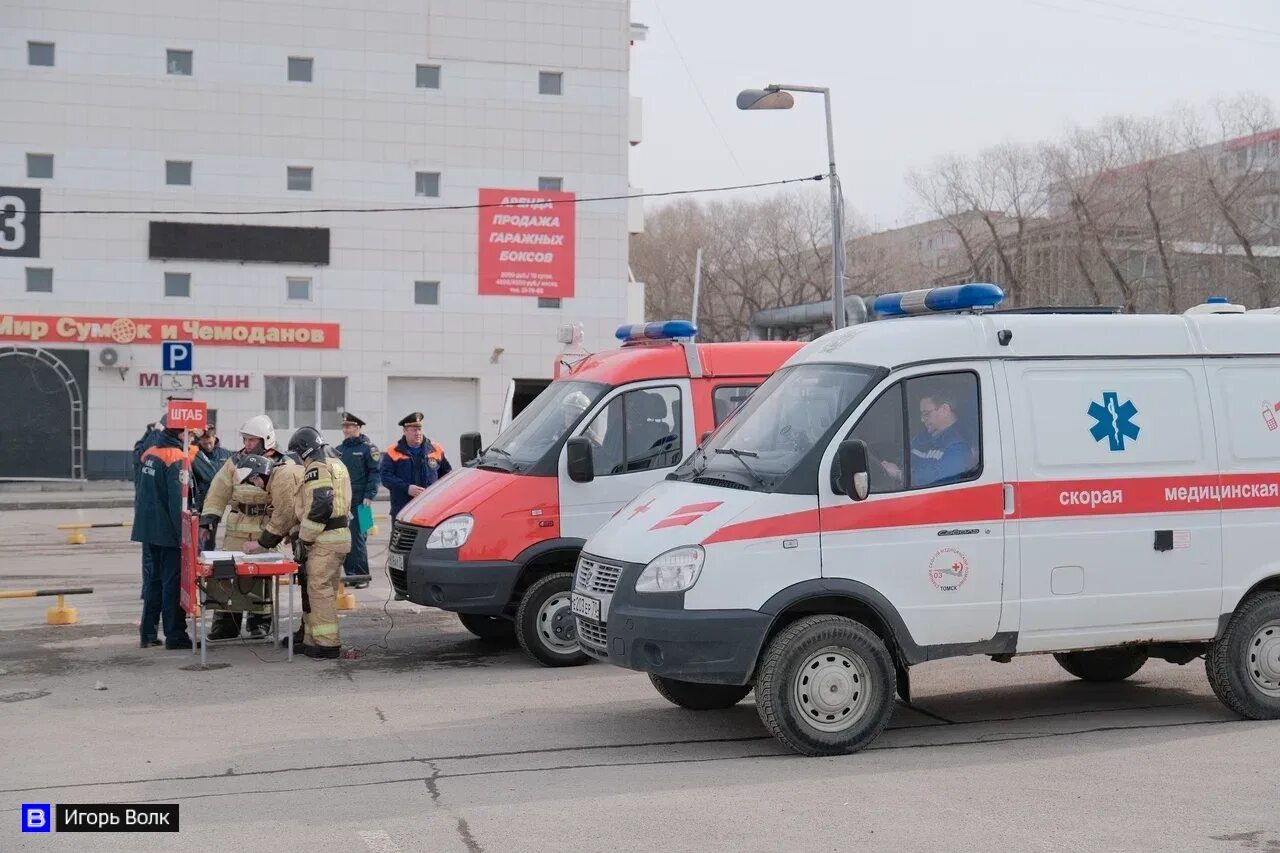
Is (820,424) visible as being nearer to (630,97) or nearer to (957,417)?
(957,417)

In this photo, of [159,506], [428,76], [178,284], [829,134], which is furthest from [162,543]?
[428,76]

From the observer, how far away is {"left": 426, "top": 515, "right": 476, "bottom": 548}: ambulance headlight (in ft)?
33.4

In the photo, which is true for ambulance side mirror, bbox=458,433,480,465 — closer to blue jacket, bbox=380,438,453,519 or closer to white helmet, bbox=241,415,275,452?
white helmet, bbox=241,415,275,452

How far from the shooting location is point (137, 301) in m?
34.6

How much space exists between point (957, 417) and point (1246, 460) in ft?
6.59

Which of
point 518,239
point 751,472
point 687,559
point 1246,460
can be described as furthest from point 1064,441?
point 518,239

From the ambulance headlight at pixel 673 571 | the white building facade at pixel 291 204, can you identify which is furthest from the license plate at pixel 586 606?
the white building facade at pixel 291 204

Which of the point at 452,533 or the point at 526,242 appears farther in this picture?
the point at 526,242

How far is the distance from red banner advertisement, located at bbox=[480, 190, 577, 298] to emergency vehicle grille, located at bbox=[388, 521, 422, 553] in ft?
85.9

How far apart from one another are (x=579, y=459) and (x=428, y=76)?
28531mm

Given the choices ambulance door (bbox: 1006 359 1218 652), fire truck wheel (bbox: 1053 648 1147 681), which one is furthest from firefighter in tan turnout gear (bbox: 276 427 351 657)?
fire truck wheel (bbox: 1053 648 1147 681)

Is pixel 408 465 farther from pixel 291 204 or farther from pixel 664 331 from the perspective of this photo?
pixel 291 204

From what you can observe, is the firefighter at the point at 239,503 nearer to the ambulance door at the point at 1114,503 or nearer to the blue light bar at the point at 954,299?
the blue light bar at the point at 954,299

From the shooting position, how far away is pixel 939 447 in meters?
7.78
